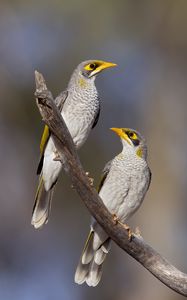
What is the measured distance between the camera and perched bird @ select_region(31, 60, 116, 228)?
27.3 feet

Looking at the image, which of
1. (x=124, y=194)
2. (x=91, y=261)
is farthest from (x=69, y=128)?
(x=91, y=261)

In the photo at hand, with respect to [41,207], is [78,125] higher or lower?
higher

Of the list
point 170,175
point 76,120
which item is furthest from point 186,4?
point 76,120

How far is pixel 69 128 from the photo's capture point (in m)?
8.33

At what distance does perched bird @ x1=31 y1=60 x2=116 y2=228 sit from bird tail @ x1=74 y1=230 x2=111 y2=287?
1.99 ft

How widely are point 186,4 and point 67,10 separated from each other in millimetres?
2244

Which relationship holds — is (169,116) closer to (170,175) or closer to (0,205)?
(170,175)

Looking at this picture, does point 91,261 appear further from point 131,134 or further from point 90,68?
point 90,68

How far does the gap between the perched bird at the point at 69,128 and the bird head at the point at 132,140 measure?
1.39 feet

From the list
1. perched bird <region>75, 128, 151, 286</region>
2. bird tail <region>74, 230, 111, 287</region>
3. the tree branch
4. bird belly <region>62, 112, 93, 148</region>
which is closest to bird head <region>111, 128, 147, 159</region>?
perched bird <region>75, 128, 151, 286</region>

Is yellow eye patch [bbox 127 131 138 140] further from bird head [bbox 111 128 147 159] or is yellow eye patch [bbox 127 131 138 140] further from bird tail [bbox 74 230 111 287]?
bird tail [bbox 74 230 111 287]

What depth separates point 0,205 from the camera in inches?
643

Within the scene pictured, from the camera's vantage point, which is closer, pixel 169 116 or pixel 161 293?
pixel 161 293

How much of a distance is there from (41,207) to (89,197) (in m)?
1.36
